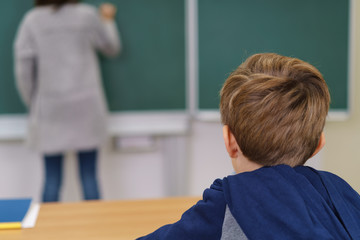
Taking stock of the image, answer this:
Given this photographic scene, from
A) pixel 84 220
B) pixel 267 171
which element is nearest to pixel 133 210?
pixel 84 220

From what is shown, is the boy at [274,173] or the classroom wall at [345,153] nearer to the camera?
the boy at [274,173]

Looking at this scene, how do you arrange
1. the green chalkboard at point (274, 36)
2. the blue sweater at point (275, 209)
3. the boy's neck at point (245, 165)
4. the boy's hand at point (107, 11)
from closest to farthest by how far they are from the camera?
the blue sweater at point (275, 209) < the boy's neck at point (245, 165) < the green chalkboard at point (274, 36) < the boy's hand at point (107, 11)

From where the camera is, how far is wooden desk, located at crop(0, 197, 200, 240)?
1.10 metres

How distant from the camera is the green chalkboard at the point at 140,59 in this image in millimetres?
2691

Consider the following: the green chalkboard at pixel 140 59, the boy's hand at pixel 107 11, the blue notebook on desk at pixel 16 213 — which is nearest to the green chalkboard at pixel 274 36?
the green chalkboard at pixel 140 59

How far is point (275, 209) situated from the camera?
28.7 inches

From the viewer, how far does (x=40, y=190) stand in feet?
9.86

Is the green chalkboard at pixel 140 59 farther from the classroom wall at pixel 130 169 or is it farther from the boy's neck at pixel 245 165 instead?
the boy's neck at pixel 245 165

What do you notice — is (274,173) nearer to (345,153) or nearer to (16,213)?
(345,153)

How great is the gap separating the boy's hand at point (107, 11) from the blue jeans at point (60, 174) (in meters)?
0.79

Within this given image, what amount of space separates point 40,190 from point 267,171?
8.22 ft

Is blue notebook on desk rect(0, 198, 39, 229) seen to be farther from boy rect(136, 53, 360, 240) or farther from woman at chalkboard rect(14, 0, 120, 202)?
woman at chalkboard rect(14, 0, 120, 202)

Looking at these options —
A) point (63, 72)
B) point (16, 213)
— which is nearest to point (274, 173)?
point (16, 213)

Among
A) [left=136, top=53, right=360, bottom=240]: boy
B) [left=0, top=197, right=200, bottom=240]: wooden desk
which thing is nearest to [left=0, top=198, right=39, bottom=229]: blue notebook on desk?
[left=0, top=197, right=200, bottom=240]: wooden desk
